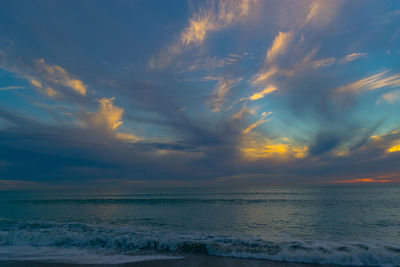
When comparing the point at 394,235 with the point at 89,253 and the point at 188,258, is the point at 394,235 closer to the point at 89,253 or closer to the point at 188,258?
the point at 188,258

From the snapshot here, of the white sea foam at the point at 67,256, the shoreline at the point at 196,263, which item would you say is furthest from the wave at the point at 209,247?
the shoreline at the point at 196,263

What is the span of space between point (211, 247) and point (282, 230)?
6.85 meters

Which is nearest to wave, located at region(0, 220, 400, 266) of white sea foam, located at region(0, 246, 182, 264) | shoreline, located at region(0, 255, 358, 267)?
white sea foam, located at region(0, 246, 182, 264)

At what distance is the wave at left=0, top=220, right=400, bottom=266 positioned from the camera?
346 inches

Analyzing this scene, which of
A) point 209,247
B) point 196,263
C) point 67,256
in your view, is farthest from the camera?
point 209,247

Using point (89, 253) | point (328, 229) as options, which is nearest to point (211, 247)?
point (89, 253)

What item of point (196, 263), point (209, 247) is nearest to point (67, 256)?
point (196, 263)

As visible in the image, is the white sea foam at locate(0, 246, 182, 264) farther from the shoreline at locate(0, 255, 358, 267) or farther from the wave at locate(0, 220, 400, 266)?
the shoreline at locate(0, 255, 358, 267)

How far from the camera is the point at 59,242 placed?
12.3 metres

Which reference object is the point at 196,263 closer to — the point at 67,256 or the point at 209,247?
the point at 209,247

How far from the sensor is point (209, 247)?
10.3 m

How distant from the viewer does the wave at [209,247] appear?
8781 millimetres

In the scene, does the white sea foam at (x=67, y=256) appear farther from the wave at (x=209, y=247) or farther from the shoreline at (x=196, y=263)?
the shoreline at (x=196, y=263)

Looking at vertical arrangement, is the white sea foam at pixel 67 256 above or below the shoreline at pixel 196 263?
below
